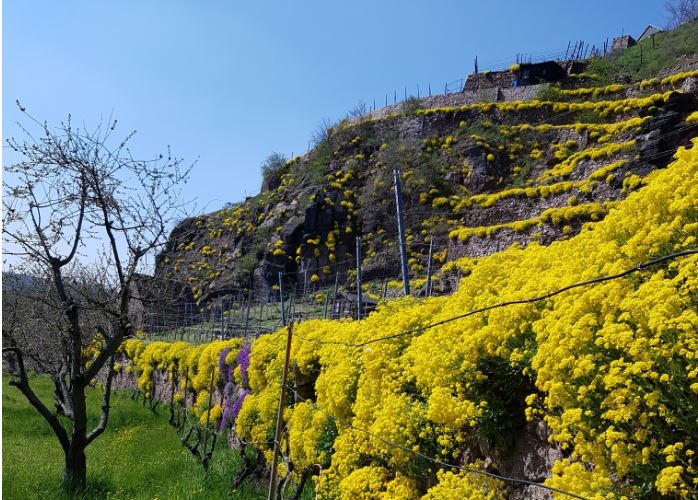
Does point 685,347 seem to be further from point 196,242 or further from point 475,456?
point 196,242

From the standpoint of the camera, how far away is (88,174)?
8445mm

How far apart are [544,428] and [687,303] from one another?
1.32 meters

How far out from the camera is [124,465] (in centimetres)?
1052

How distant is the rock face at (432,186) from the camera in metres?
26.6

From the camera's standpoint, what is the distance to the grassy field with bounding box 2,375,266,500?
8305 millimetres

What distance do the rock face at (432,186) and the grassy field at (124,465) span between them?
1277 cm

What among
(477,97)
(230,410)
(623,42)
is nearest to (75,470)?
(230,410)

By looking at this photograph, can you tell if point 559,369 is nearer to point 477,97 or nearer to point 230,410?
point 230,410

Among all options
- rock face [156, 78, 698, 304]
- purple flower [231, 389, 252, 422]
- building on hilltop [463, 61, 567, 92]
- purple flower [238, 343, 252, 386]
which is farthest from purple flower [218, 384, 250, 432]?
building on hilltop [463, 61, 567, 92]

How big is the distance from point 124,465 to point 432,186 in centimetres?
2790

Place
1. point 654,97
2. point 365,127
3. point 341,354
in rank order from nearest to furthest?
point 341,354 → point 654,97 → point 365,127

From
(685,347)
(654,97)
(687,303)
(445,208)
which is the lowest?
(685,347)

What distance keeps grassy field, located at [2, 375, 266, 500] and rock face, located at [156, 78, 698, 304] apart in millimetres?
12767

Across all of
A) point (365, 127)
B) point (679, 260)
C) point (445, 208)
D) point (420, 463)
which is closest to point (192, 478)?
point (420, 463)
